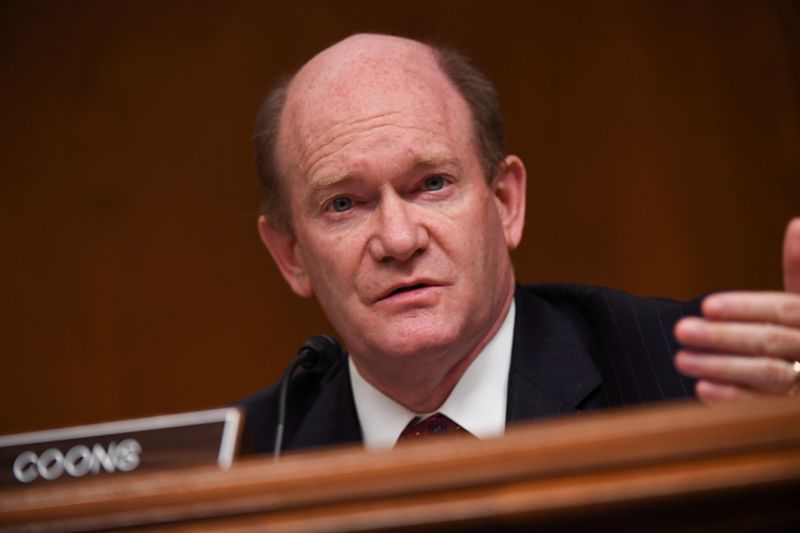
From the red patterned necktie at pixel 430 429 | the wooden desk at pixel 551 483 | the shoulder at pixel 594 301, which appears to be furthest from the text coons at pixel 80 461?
the shoulder at pixel 594 301

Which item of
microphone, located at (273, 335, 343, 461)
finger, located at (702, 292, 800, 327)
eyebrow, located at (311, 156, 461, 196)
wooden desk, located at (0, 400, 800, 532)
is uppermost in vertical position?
eyebrow, located at (311, 156, 461, 196)

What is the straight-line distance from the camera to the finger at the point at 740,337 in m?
1.09

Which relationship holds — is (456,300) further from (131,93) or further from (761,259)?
(131,93)

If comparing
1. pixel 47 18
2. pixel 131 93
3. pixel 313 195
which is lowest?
pixel 313 195

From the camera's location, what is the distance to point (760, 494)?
0.77m

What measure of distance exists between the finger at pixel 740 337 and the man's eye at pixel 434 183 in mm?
852

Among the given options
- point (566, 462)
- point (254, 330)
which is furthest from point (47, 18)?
point (566, 462)

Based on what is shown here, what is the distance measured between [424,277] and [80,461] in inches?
30.1

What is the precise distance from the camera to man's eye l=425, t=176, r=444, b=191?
1901 millimetres

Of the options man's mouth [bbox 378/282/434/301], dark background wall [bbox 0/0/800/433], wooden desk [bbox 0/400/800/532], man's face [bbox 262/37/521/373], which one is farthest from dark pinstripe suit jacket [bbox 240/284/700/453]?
dark background wall [bbox 0/0/800/433]

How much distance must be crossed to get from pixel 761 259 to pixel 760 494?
2.36 metres

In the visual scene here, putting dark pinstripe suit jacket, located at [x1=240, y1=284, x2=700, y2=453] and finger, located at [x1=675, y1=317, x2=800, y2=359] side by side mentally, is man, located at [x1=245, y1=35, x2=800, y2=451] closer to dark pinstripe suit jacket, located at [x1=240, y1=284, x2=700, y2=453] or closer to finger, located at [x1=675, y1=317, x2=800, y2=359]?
dark pinstripe suit jacket, located at [x1=240, y1=284, x2=700, y2=453]

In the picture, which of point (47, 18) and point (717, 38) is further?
point (47, 18)

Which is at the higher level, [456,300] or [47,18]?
[47,18]
